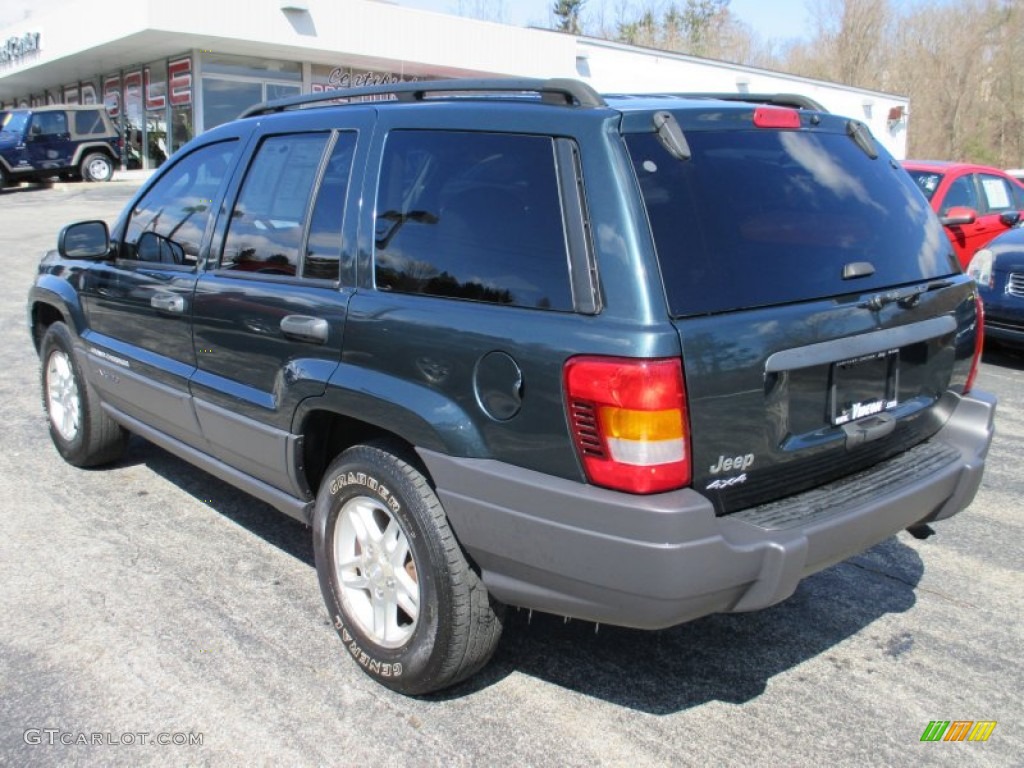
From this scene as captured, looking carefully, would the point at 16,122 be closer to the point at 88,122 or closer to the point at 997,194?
the point at 88,122

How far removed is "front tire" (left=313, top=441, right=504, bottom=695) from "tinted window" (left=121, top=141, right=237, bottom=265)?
145 centimetres

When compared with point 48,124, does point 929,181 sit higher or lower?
lower

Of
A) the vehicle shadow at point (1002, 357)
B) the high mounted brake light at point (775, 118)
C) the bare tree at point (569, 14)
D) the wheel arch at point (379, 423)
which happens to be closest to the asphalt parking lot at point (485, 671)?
the wheel arch at point (379, 423)

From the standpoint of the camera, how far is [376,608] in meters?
3.11

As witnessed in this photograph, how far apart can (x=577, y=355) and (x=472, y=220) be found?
633 millimetres

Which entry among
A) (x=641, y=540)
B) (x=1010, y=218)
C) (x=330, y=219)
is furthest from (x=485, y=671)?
(x=1010, y=218)

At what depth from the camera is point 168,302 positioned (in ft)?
13.0

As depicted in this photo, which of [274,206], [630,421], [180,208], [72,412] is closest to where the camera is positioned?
[630,421]

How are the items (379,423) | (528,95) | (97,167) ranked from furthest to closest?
(97,167) < (528,95) < (379,423)

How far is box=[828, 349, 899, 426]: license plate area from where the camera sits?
272 centimetres

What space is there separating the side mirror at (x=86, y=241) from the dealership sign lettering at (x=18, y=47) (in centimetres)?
3201

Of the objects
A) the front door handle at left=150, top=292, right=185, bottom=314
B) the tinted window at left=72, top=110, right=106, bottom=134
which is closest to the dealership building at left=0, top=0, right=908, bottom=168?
the tinted window at left=72, top=110, right=106, bottom=134

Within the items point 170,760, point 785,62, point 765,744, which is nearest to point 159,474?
point 170,760

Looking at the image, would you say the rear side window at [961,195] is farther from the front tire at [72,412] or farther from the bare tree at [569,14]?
the bare tree at [569,14]
